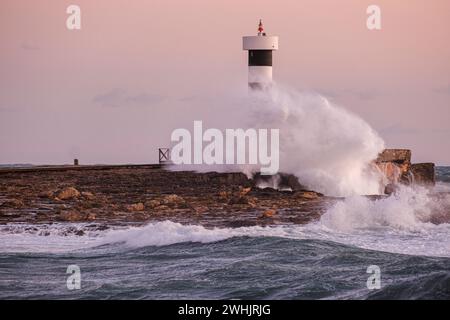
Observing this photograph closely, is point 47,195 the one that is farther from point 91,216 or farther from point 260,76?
point 260,76

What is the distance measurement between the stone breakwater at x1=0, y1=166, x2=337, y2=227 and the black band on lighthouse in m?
3.13

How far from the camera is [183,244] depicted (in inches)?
773

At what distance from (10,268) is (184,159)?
16603 millimetres

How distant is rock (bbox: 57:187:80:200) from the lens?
25.2 meters

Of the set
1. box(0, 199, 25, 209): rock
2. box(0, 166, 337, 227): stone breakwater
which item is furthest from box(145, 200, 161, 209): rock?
box(0, 199, 25, 209): rock

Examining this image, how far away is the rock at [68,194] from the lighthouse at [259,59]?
6.90 metres

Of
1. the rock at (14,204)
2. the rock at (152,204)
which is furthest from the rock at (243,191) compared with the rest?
the rock at (14,204)

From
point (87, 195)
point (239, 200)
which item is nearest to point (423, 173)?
point (239, 200)

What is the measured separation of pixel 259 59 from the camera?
1194 inches

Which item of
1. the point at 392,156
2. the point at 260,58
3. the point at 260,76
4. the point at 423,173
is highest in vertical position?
the point at 260,58

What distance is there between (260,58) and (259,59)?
38mm

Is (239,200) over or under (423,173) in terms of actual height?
under

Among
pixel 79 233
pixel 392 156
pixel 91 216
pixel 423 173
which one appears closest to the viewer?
pixel 79 233
